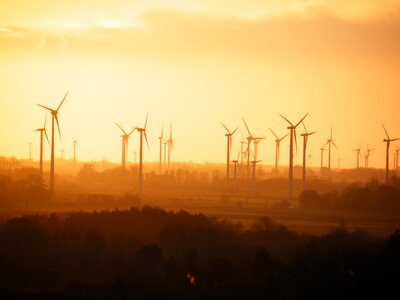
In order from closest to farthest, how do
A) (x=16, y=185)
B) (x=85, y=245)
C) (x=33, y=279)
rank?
(x=33, y=279)
(x=85, y=245)
(x=16, y=185)

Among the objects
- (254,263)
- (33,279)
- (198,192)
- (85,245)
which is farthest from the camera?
(198,192)

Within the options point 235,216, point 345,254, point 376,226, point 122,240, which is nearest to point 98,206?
point 235,216

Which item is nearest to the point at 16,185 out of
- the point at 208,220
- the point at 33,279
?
the point at 208,220

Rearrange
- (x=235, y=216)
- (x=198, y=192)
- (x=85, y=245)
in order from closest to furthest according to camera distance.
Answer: (x=85, y=245), (x=235, y=216), (x=198, y=192)

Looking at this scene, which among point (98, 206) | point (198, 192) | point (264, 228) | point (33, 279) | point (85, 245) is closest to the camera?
point (33, 279)

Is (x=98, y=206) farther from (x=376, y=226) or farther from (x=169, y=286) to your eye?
(x=169, y=286)

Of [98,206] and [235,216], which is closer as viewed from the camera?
[235,216]

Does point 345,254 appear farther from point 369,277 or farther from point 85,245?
point 85,245
